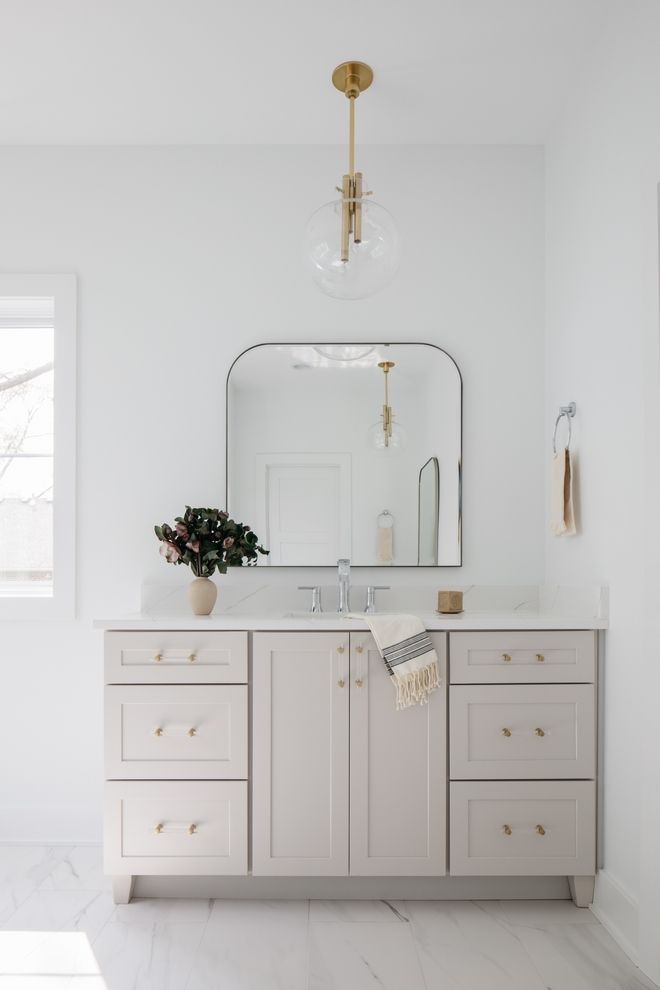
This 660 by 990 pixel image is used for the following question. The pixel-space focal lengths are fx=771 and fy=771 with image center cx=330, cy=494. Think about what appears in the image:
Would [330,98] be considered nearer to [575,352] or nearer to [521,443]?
[575,352]

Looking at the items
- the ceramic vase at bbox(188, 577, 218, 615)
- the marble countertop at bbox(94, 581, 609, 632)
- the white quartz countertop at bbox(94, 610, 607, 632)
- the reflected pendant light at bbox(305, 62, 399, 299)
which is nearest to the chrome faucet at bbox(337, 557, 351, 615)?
the marble countertop at bbox(94, 581, 609, 632)

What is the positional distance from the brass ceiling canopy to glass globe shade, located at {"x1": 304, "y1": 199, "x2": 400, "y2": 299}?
0.56 m

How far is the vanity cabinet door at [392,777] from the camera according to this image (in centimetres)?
247

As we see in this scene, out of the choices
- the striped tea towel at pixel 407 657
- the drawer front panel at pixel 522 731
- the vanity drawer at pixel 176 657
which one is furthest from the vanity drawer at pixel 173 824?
the drawer front panel at pixel 522 731

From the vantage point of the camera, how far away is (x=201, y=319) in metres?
3.07

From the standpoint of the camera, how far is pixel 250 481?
302 centimetres

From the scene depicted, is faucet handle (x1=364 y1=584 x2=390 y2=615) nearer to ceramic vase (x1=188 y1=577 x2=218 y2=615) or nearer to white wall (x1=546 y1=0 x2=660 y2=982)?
ceramic vase (x1=188 y1=577 x2=218 y2=615)

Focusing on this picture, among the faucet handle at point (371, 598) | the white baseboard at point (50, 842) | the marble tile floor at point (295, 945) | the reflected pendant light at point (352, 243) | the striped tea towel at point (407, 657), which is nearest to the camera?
the marble tile floor at point (295, 945)

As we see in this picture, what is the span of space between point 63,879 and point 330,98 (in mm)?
2919

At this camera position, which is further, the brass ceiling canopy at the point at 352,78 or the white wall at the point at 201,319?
the white wall at the point at 201,319

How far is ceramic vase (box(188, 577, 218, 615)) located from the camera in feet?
8.95

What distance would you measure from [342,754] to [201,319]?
1733mm

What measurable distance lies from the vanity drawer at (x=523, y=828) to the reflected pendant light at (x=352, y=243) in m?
1.61

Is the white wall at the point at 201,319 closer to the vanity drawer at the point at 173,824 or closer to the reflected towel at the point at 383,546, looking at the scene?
the reflected towel at the point at 383,546
